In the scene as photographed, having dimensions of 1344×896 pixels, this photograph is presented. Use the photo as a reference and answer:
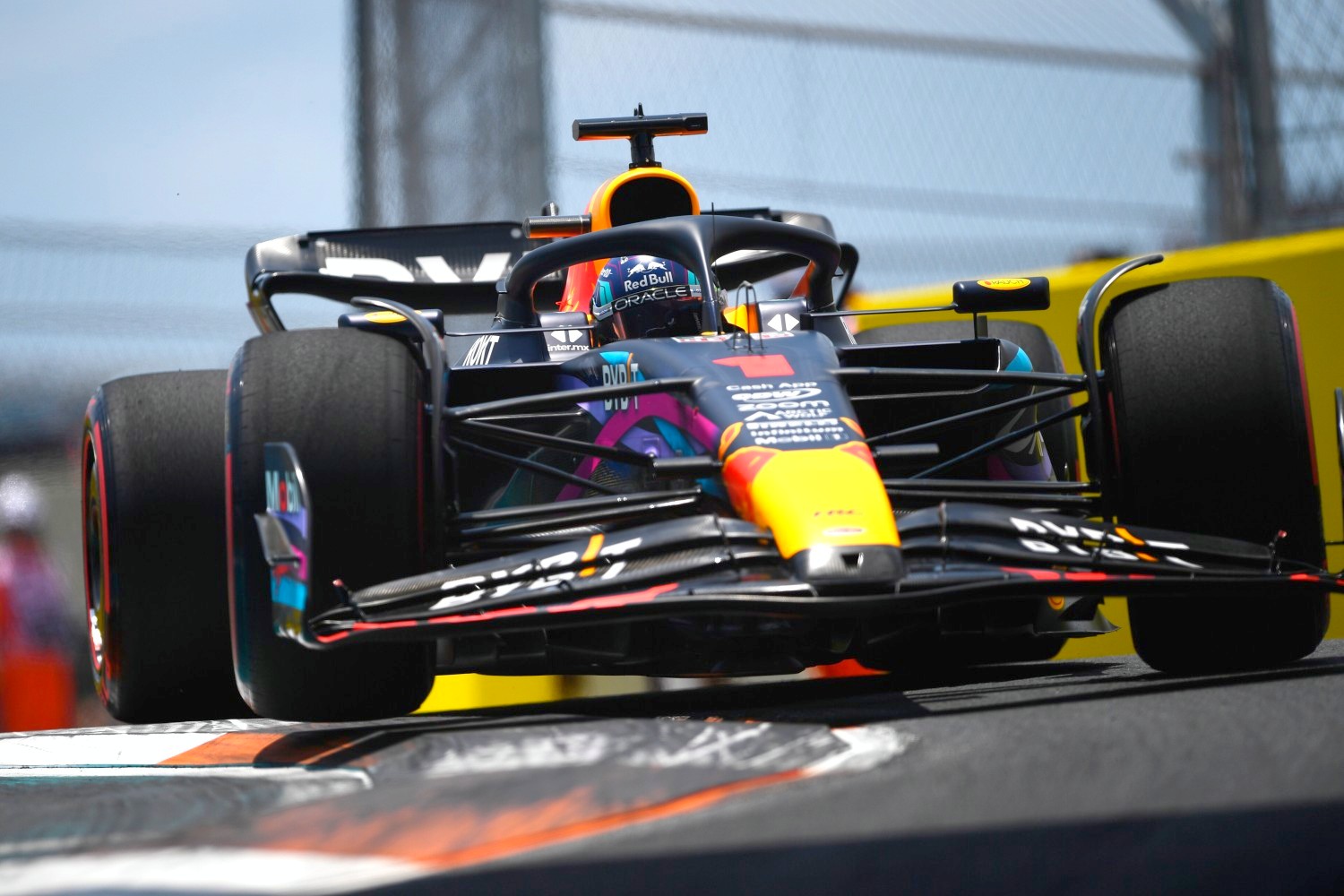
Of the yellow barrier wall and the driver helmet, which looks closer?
the driver helmet

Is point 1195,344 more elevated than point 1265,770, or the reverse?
point 1195,344

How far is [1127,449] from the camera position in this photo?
3.78m

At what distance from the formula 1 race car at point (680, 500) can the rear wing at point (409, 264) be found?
1.38 meters

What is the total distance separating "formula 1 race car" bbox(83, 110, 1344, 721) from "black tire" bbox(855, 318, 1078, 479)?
1.27 ft

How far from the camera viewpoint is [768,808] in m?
2.10

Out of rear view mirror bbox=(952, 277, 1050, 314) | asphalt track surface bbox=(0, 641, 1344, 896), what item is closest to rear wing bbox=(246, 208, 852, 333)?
rear view mirror bbox=(952, 277, 1050, 314)

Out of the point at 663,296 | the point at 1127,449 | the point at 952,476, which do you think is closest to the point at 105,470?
the point at 663,296

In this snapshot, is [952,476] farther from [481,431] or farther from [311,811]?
[311,811]

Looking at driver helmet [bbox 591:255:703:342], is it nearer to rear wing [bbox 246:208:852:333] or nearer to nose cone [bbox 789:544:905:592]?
rear wing [bbox 246:208:852:333]

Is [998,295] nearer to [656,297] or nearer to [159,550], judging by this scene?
[656,297]

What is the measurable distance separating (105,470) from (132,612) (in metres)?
0.38

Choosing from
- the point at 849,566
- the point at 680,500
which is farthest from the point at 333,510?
the point at 849,566

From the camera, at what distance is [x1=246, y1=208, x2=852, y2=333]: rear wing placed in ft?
19.9

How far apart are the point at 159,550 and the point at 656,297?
4.90ft
